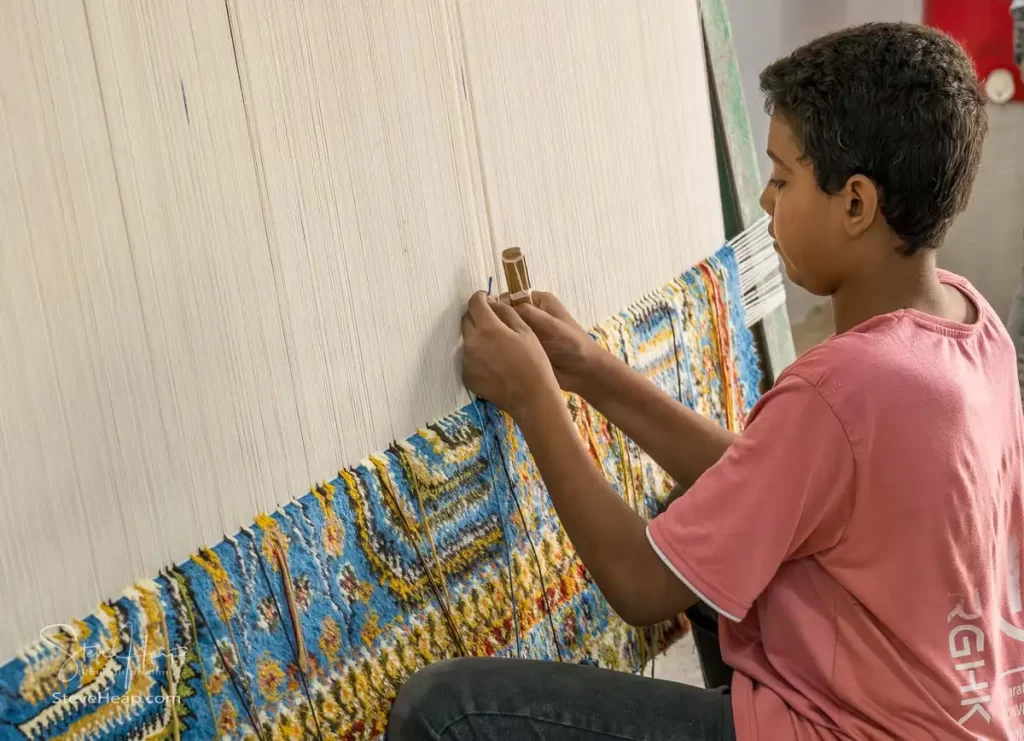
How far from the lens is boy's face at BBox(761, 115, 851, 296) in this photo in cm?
114

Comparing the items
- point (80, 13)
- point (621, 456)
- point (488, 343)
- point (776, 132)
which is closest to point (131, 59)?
point (80, 13)

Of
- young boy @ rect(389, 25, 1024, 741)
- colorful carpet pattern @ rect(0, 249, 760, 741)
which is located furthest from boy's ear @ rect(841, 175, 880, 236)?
colorful carpet pattern @ rect(0, 249, 760, 741)

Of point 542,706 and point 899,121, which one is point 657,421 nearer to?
point 542,706

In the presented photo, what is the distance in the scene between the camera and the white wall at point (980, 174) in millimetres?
2895

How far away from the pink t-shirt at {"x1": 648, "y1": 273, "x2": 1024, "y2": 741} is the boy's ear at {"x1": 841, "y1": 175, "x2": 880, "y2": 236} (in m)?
0.10

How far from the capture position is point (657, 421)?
149 centimetres

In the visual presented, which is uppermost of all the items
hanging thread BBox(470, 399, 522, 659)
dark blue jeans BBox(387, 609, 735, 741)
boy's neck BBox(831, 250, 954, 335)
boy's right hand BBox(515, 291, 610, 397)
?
boy's neck BBox(831, 250, 954, 335)

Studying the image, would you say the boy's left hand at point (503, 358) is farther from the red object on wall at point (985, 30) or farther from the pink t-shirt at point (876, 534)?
the red object on wall at point (985, 30)

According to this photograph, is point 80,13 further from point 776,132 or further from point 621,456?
point 621,456

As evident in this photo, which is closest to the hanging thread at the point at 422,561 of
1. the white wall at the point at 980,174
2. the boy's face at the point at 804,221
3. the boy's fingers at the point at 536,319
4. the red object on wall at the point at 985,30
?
the boy's fingers at the point at 536,319

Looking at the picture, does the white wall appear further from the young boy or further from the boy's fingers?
the young boy

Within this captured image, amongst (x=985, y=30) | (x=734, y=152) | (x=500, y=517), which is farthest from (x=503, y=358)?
(x=985, y=30)

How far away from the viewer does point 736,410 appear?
1921 millimetres

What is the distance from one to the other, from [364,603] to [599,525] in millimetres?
276
